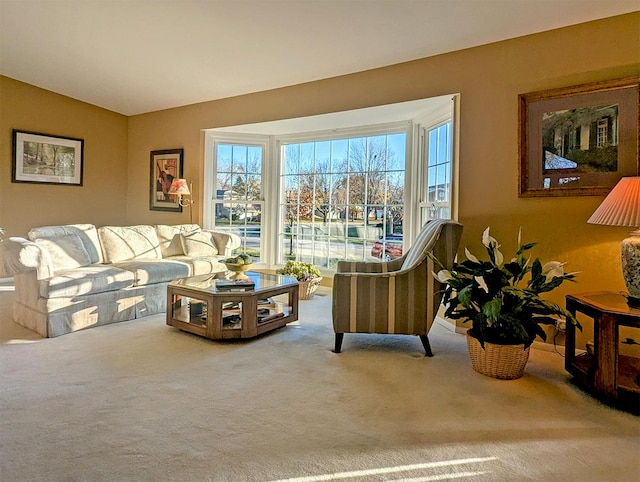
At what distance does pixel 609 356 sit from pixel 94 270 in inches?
148

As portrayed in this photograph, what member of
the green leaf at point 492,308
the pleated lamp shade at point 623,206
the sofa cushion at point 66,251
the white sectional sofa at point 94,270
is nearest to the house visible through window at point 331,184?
the white sectional sofa at point 94,270

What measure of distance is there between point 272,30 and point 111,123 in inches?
148

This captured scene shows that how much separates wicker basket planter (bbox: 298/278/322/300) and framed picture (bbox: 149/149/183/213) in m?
2.28

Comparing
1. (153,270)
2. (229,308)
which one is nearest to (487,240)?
(229,308)

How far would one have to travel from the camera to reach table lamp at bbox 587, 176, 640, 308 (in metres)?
2.25

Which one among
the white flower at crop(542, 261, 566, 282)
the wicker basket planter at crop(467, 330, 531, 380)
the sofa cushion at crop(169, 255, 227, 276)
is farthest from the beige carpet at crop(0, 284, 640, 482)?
the sofa cushion at crop(169, 255, 227, 276)

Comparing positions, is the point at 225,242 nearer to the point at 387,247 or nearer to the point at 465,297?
the point at 387,247

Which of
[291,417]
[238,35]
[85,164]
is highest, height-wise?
[238,35]

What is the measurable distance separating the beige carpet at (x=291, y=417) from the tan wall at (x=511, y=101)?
2.78 feet

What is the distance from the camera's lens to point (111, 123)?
6.06 meters

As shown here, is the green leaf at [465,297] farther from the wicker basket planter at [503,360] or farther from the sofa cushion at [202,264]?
the sofa cushion at [202,264]

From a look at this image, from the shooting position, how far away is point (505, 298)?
2514 mm

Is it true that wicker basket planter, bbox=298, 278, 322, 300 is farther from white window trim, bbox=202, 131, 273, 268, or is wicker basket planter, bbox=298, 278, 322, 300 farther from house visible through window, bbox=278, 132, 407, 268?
white window trim, bbox=202, 131, 273, 268

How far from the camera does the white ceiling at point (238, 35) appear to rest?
2.93m
